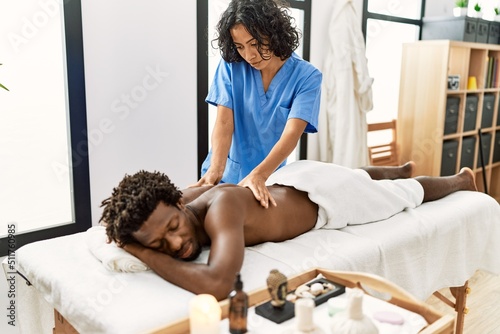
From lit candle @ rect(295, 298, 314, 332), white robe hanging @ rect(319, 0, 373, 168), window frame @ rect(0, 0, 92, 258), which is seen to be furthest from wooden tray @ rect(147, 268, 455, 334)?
white robe hanging @ rect(319, 0, 373, 168)

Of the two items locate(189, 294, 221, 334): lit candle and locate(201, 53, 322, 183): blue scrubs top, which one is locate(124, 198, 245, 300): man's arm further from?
locate(201, 53, 322, 183): blue scrubs top

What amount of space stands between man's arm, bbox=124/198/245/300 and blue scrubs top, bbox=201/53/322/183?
2.22ft

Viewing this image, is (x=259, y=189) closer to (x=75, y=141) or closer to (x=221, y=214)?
(x=221, y=214)

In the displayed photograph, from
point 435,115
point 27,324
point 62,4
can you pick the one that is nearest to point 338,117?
point 435,115

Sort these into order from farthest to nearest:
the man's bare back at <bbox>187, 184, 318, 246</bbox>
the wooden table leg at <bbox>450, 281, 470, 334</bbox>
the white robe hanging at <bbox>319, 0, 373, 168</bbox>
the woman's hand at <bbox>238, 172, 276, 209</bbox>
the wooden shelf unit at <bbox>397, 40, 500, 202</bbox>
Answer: the wooden shelf unit at <bbox>397, 40, 500, 202</bbox>, the white robe hanging at <bbox>319, 0, 373, 168</bbox>, the wooden table leg at <bbox>450, 281, 470, 334</bbox>, the woman's hand at <bbox>238, 172, 276, 209</bbox>, the man's bare back at <bbox>187, 184, 318, 246</bbox>

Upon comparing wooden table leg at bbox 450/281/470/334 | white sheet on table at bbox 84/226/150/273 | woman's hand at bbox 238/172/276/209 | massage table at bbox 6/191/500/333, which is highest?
woman's hand at bbox 238/172/276/209

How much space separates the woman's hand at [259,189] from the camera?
5.03ft

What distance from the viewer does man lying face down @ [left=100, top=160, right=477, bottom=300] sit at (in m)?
1.22

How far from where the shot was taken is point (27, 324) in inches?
58.5

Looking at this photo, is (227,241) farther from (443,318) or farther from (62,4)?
(62,4)

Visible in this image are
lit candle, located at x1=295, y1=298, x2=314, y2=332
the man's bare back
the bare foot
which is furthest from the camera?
the bare foot

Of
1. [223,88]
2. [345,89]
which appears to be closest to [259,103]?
[223,88]

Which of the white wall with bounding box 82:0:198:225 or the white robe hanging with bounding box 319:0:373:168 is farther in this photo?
the white robe hanging with bounding box 319:0:373:168

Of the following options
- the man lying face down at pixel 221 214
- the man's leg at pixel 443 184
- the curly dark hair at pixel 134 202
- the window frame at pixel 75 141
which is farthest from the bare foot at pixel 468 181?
the window frame at pixel 75 141
